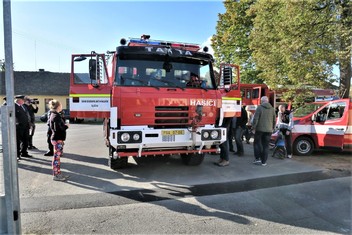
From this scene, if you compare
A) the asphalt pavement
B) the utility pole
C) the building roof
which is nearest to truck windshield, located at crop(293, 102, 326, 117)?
the asphalt pavement

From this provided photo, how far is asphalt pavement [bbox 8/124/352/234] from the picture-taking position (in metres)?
3.65

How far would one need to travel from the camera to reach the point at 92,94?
5516mm

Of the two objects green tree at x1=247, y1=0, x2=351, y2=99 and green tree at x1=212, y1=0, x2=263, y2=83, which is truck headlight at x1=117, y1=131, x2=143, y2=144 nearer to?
green tree at x1=247, y1=0, x2=351, y2=99

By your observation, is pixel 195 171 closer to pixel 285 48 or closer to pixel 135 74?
pixel 135 74

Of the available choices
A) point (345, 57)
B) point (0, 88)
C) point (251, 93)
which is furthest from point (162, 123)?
point (0, 88)

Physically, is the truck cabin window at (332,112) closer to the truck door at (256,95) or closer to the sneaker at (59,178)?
the sneaker at (59,178)

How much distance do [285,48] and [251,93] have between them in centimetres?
680

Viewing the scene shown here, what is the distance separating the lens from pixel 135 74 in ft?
18.0

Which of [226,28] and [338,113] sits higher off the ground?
[226,28]

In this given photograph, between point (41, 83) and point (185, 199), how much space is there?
35845 millimetres

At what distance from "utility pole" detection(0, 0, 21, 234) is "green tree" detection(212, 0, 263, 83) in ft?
65.6

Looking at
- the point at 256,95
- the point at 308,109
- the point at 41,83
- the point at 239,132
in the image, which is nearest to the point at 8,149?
the point at 239,132

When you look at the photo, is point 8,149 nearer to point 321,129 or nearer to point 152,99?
point 152,99

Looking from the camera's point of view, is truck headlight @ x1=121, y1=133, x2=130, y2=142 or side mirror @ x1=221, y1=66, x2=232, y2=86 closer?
truck headlight @ x1=121, y1=133, x2=130, y2=142
